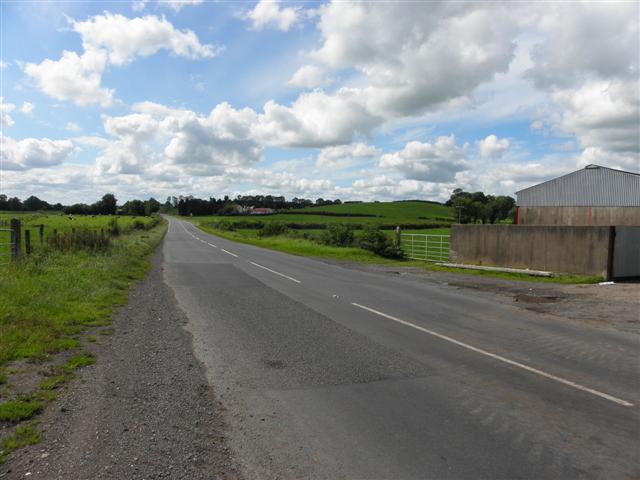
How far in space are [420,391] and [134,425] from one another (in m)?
3.18

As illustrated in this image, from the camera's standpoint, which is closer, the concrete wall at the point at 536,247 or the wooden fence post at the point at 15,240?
the wooden fence post at the point at 15,240

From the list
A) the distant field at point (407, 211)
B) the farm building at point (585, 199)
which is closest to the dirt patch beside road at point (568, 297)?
the farm building at point (585, 199)

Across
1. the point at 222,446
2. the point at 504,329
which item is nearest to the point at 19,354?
the point at 222,446

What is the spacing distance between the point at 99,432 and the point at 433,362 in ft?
14.5

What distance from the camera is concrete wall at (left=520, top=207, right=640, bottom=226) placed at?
2636 centimetres

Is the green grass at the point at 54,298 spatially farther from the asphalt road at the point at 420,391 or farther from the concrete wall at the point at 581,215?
the concrete wall at the point at 581,215

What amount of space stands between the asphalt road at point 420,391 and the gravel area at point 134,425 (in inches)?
10.4

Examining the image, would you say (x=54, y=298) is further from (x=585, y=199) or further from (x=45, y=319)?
(x=585, y=199)

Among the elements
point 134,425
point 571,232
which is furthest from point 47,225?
point 134,425

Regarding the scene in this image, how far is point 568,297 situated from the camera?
13680 millimetres

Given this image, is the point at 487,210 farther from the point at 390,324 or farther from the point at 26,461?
the point at 26,461

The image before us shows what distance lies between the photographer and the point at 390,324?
30.9 ft

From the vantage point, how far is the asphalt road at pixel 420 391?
13.4 feet

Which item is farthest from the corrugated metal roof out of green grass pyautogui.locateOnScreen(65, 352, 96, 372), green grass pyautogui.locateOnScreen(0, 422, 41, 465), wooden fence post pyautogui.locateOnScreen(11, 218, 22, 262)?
green grass pyautogui.locateOnScreen(0, 422, 41, 465)
